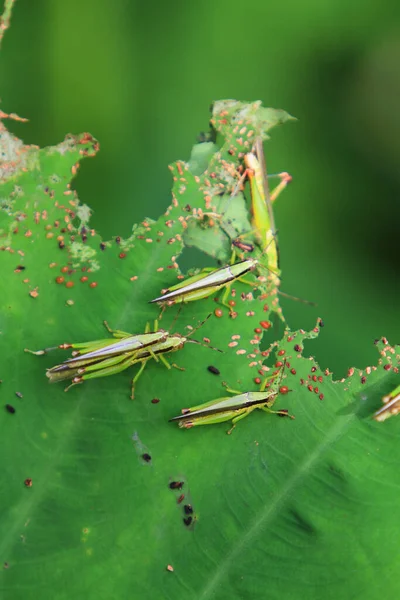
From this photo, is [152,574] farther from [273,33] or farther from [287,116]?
[273,33]

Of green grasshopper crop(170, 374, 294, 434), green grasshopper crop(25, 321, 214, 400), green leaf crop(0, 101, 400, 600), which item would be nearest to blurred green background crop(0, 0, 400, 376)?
green leaf crop(0, 101, 400, 600)

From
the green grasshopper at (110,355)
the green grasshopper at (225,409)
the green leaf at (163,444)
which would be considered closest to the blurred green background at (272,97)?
the green leaf at (163,444)

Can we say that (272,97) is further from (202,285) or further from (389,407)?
(389,407)

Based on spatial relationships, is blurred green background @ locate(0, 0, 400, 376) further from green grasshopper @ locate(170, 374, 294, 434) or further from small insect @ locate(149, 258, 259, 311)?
green grasshopper @ locate(170, 374, 294, 434)

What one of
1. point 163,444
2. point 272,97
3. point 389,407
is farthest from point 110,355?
point 272,97

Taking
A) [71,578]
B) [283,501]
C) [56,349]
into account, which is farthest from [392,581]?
[56,349]

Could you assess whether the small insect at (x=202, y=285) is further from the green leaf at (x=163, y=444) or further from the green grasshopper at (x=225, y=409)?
the green grasshopper at (x=225, y=409)
